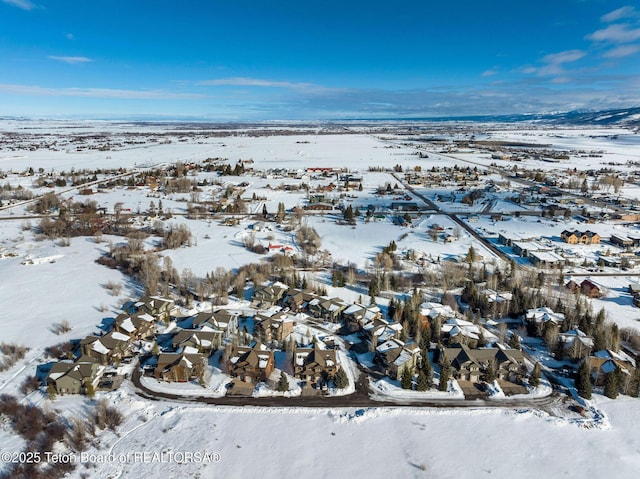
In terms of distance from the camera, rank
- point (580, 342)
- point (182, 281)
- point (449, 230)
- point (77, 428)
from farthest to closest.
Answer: point (449, 230) → point (182, 281) → point (580, 342) → point (77, 428)

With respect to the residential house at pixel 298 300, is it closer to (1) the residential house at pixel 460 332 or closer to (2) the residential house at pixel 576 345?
(1) the residential house at pixel 460 332

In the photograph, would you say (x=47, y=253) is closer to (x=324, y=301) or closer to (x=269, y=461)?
(x=324, y=301)

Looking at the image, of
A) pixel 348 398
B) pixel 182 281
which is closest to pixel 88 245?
pixel 182 281

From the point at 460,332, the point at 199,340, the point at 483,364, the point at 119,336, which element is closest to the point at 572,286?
the point at 460,332

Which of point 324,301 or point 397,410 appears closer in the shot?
point 397,410

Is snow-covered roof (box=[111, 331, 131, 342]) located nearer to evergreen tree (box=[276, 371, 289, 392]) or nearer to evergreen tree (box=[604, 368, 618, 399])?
evergreen tree (box=[276, 371, 289, 392])

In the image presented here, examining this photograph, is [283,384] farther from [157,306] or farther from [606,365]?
[606,365]
